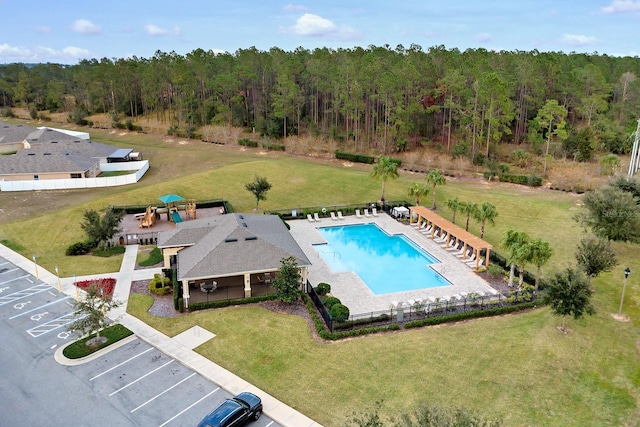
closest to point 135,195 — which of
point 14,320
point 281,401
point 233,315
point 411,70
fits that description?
point 14,320

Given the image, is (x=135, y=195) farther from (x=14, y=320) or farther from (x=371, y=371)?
(x=371, y=371)

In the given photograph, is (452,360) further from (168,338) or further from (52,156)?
(52,156)

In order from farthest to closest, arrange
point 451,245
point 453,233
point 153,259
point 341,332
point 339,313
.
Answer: point 451,245 → point 453,233 → point 153,259 → point 339,313 → point 341,332

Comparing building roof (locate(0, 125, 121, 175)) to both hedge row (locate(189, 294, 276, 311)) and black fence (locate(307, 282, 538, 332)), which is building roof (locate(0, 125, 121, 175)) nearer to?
hedge row (locate(189, 294, 276, 311))

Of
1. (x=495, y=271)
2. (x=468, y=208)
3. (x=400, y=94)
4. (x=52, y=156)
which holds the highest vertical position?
(x=400, y=94)

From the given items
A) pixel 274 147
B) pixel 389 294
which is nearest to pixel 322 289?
pixel 389 294

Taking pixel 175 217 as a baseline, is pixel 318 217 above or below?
below

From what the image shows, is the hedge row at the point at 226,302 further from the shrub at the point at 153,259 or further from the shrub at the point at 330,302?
the shrub at the point at 153,259
